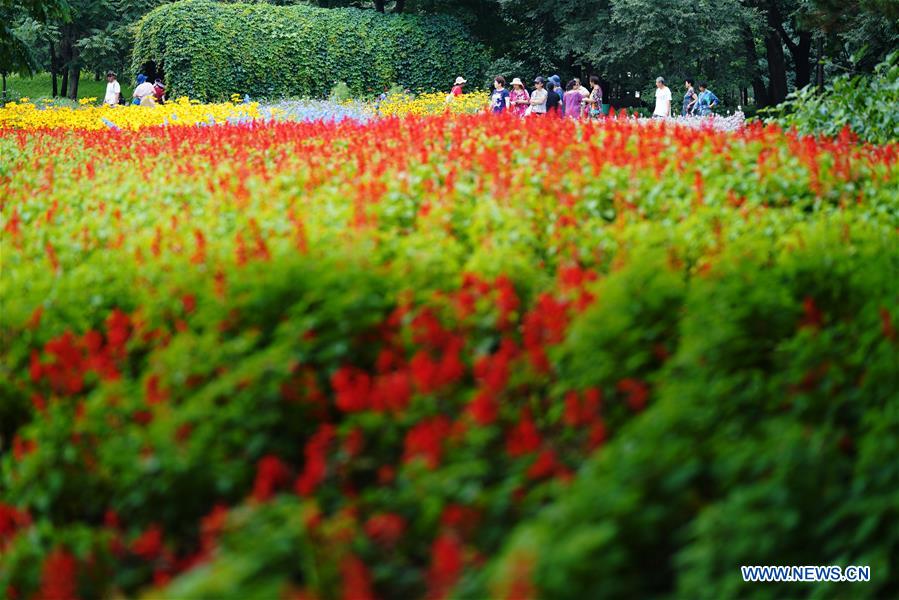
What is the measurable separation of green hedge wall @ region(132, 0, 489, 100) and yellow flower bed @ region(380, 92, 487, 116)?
5.00 metres

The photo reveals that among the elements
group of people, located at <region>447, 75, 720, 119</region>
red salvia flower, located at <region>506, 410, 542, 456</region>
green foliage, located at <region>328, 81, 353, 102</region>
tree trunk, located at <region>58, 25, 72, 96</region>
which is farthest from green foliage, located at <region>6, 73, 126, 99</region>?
red salvia flower, located at <region>506, 410, 542, 456</region>

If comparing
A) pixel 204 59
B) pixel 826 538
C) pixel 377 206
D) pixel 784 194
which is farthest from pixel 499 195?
pixel 204 59

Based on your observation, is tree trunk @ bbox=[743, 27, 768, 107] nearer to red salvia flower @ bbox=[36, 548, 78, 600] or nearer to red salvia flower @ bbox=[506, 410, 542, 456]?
Answer: red salvia flower @ bbox=[506, 410, 542, 456]

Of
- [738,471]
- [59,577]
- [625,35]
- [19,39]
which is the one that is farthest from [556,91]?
[59,577]

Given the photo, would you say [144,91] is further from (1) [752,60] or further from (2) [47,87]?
(2) [47,87]

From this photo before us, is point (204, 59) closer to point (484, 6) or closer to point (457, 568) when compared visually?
point (484, 6)

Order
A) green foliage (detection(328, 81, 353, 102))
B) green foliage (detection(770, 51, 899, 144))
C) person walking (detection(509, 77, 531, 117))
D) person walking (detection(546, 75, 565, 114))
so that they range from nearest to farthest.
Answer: green foliage (detection(770, 51, 899, 144)) → person walking (detection(509, 77, 531, 117)) → person walking (detection(546, 75, 565, 114)) → green foliage (detection(328, 81, 353, 102))

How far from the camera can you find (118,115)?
22.0 metres

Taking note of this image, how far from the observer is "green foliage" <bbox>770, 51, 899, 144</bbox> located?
11.0m

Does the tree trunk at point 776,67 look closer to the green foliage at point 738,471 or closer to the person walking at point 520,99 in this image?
the person walking at point 520,99

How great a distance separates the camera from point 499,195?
278 inches

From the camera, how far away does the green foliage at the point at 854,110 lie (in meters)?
11.0

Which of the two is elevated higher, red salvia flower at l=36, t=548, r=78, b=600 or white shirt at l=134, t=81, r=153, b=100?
white shirt at l=134, t=81, r=153, b=100

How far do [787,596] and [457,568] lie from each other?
115 centimetres
